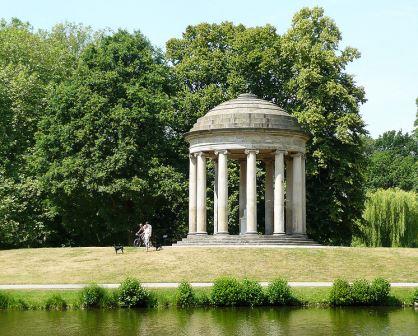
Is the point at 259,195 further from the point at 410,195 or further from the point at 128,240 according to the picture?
the point at 410,195

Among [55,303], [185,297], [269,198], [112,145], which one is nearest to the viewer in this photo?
[185,297]

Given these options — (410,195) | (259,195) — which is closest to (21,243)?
(259,195)

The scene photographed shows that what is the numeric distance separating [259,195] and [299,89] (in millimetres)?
8959

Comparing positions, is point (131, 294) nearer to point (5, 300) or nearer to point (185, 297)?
point (185, 297)

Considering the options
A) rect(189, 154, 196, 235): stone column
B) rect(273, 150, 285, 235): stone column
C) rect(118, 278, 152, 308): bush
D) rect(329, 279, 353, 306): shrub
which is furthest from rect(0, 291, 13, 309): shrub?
rect(273, 150, 285, 235): stone column

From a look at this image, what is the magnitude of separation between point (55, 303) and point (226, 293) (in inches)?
302

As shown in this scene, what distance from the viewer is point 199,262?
43.3m

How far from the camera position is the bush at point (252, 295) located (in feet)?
115

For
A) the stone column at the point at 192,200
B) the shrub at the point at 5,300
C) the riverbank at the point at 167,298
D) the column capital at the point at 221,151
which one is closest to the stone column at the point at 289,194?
the column capital at the point at 221,151

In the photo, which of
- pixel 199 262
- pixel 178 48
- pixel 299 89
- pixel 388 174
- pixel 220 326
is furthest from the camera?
pixel 388 174

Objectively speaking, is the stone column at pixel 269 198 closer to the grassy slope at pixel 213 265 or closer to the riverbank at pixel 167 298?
the grassy slope at pixel 213 265

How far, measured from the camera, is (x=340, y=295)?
115 ft

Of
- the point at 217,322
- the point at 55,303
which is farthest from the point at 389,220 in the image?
the point at 217,322

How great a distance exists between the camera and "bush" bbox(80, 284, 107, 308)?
34.9 m
